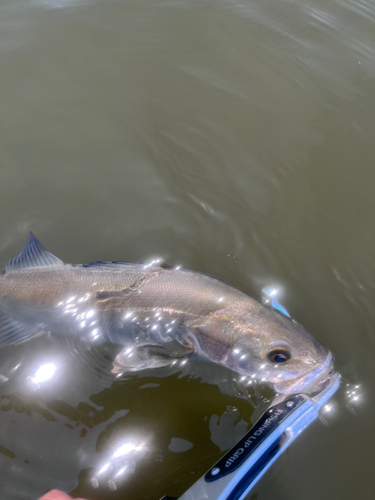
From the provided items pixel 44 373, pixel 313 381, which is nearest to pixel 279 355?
pixel 313 381

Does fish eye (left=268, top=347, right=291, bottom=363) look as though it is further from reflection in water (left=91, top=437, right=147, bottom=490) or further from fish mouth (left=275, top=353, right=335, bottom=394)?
reflection in water (left=91, top=437, right=147, bottom=490)

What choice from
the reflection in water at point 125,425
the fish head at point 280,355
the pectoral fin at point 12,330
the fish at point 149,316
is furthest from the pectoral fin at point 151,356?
the pectoral fin at point 12,330

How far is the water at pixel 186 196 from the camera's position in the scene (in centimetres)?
283

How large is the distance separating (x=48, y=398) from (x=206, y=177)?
2721mm

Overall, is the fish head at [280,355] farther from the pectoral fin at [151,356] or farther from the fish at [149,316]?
the pectoral fin at [151,356]

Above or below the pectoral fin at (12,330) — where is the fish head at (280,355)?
above

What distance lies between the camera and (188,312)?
287cm

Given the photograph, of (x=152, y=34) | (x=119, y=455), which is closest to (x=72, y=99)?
(x=152, y=34)

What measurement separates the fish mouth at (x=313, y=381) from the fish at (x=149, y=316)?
3 centimetres

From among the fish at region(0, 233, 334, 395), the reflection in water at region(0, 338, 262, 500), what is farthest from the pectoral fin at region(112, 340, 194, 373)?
the reflection in water at region(0, 338, 262, 500)

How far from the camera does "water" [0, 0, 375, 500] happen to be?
2.83m

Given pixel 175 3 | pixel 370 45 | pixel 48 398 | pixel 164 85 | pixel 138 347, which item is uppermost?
pixel 370 45

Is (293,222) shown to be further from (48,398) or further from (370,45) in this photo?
(370,45)

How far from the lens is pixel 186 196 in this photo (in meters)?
4.07
